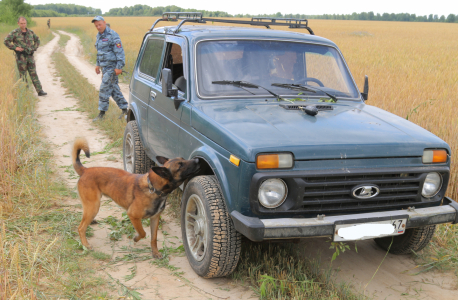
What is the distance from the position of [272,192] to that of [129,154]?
3579 mm

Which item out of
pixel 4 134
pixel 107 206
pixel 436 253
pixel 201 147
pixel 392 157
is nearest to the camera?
pixel 392 157

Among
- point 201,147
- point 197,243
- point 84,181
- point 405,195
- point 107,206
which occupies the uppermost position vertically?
point 201,147

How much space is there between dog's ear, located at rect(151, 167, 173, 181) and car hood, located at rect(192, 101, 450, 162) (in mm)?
447

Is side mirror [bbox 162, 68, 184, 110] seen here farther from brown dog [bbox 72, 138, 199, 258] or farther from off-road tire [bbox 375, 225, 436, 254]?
off-road tire [bbox 375, 225, 436, 254]

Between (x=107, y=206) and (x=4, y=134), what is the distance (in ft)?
5.91

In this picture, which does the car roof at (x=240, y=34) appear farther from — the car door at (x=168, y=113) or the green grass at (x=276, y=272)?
the green grass at (x=276, y=272)

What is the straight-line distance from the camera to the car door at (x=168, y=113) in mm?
4242

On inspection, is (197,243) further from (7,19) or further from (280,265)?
(7,19)

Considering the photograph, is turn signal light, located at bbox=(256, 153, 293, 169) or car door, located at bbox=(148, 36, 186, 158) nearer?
turn signal light, located at bbox=(256, 153, 293, 169)

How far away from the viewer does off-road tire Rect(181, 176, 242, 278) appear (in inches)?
125

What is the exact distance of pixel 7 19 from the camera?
40.5m

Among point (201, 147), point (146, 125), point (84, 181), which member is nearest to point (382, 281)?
point (201, 147)

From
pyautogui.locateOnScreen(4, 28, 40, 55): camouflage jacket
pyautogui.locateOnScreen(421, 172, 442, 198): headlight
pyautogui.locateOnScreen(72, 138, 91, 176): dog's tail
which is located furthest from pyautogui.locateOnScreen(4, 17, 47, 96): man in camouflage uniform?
pyautogui.locateOnScreen(421, 172, 442, 198): headlight

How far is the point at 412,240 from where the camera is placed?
3.82 m
